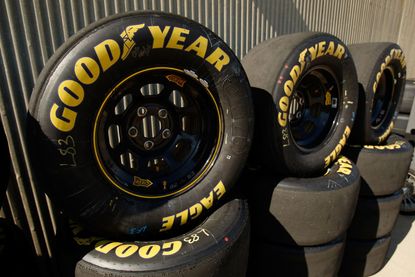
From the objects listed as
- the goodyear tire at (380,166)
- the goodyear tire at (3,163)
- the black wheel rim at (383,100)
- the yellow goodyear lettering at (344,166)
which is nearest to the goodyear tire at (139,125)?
the goodyear tire at (3,163)

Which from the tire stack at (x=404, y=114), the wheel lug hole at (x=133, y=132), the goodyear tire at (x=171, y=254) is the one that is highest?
the wheel lug hole at (x=133, y=132)

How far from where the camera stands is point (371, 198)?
2.24 metres

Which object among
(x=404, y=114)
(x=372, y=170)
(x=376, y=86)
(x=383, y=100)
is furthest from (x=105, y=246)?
(x=404, y=114)

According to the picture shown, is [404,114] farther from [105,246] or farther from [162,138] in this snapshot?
[105,246]

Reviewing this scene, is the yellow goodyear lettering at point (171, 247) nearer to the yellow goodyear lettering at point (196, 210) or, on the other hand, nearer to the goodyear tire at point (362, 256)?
the yellow goodyear lettering at point (196, 210)

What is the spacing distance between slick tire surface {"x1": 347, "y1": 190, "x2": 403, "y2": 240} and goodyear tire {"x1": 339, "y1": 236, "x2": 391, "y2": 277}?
60 millimetres

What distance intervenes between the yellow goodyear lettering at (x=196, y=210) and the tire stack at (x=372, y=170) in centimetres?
132

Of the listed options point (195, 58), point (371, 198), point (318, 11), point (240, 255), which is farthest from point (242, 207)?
point (318, 11)

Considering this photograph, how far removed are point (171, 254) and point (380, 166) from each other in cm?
180

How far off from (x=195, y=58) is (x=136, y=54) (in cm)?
26

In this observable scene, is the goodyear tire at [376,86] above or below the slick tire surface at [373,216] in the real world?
above

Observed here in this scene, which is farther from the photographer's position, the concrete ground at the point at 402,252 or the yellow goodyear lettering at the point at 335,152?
the concrete ground at the point at 402,252

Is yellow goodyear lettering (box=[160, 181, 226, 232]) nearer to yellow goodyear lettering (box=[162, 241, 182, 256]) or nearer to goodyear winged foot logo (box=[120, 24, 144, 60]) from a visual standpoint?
yellow goodyear lettering (box=[162, 241, 182, 256])

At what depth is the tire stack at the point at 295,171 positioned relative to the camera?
61.1 inches
